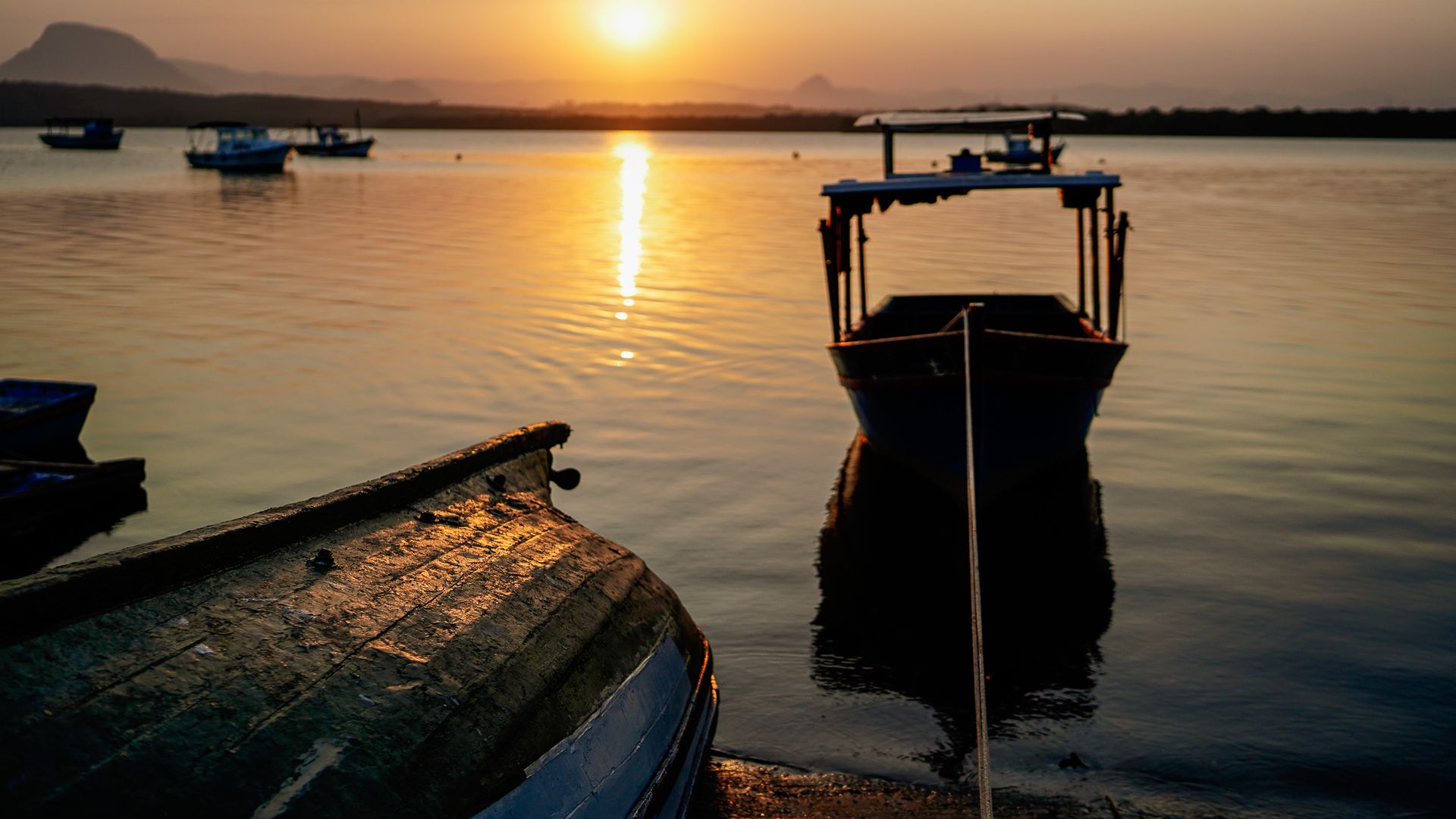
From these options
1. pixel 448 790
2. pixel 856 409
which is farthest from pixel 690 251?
pixel 448 790

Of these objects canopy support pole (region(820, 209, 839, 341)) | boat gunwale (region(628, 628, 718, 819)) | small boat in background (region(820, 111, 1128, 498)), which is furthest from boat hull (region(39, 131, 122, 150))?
boat gunwale (region(628, 628, 718, 819))

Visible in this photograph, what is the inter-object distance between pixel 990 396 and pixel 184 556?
7.58 meters

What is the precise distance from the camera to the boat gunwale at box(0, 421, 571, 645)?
10.7ft

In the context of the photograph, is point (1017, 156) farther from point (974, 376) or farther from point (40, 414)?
point (40, 414)

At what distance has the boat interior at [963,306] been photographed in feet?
45.0

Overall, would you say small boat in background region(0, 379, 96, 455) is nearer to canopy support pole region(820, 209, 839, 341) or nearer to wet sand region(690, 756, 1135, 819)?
canopy support pole region(820, 209, 839, 341)

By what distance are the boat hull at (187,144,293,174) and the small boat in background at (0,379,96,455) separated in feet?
211

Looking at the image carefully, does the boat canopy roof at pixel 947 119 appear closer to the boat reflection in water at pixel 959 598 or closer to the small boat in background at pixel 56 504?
the boat reflection in water at pixel 959 598

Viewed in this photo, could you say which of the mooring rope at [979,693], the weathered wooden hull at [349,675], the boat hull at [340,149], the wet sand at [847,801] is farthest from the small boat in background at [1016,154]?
the weathered wooden hull at [349,675]

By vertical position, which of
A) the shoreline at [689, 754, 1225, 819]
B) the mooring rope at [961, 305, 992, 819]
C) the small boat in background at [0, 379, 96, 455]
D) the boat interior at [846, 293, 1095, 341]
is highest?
the boat interior at [846, 293, 1095, 341]

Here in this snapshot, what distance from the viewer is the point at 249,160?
70312mm

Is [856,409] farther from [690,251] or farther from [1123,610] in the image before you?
[690,251]

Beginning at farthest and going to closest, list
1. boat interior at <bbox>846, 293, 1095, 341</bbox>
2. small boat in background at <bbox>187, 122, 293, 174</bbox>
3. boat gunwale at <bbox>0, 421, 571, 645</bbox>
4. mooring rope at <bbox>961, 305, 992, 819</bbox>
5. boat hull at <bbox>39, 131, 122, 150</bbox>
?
boat hull at <bbox>39, 131, 122, 150</bbox> → small boat in background at <bbox>187, 122, 293, 174</bbox> → boat interior at <bbox>846, 293, 1095, 341</bbox> → mooring rope at <bbox>961, 305, 992, 819</bbox> → boat gunwale at <bbox>0, 421, 571, 645</bbox>

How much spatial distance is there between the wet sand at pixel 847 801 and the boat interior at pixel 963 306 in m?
7.41
